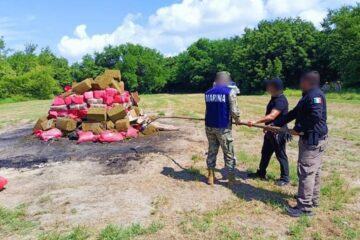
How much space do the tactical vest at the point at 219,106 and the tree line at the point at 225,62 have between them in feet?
123

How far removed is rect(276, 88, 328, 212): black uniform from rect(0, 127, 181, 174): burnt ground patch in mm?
3439

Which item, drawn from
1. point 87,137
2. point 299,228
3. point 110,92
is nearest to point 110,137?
point 87,137

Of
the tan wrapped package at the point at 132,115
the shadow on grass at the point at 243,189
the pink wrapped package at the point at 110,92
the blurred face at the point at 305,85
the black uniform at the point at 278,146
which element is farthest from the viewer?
the pink wrapped package at the point at 110,92

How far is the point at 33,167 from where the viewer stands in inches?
320

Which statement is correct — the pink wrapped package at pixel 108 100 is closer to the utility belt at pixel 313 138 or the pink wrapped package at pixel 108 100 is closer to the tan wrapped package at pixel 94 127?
the tan wrapped package at pixel 94 127

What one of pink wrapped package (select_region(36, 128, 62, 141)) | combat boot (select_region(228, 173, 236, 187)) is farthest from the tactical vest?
pink wrapped package (select_region(36, 128, 62, 141))

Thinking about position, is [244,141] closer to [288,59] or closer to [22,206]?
[22,206]

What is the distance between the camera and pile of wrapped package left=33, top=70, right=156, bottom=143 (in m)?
10.3

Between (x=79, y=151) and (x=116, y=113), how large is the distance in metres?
1.49

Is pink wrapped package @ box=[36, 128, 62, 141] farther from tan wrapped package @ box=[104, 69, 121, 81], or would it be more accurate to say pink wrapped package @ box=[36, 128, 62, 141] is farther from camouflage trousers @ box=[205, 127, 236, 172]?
camouflage trousers @ box=[205, 127, 236, 172]

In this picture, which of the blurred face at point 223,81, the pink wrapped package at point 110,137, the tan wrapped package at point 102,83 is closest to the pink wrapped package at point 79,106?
the tan wrapped package at point 102,83

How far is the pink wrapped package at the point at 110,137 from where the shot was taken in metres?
10.1

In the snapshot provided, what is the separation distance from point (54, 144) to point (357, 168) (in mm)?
6881

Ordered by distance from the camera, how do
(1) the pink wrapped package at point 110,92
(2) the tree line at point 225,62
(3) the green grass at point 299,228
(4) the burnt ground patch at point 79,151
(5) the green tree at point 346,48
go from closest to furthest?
(3) the green grass at point 299,228
(4) the burnt ground patch at point 79,151
(1) the pink wrapped package at point 110,92
(5) the green tree at point 346,48
(2) the tree line at point 225,62
